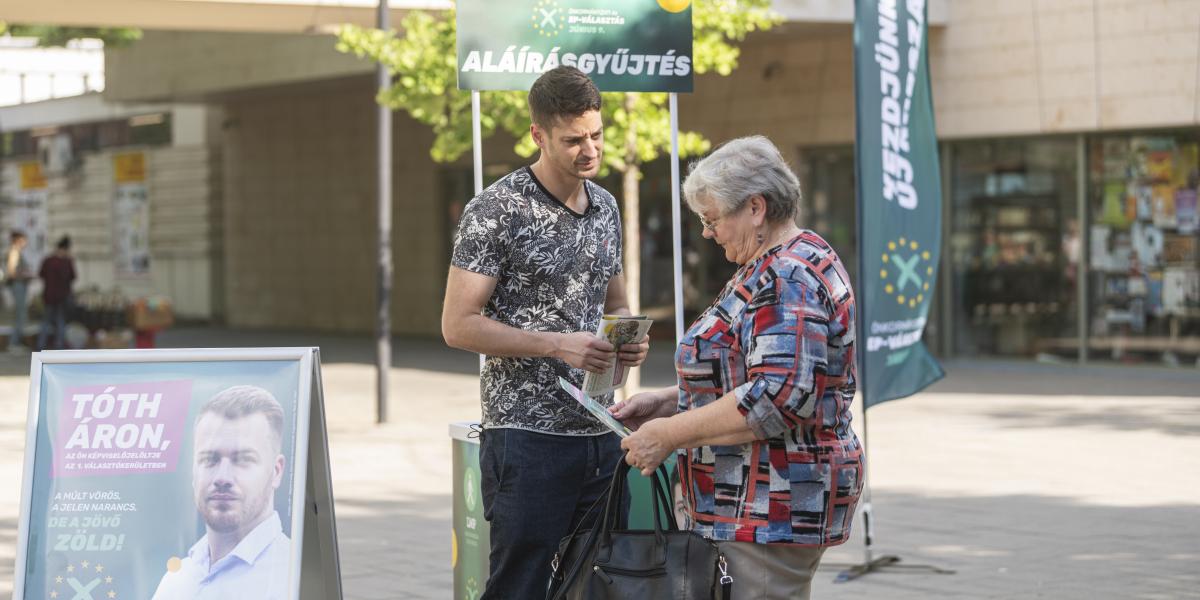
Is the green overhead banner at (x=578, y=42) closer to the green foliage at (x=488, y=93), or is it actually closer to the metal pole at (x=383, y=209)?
the green foliage at (x=488, y=93)

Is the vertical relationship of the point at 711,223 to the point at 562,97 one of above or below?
below

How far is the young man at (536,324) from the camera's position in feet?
13.9

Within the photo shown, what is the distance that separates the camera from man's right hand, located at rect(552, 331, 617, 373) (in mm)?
4148

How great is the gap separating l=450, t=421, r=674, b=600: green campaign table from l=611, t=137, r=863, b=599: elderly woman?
3.77 feet

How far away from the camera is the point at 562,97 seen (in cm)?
422

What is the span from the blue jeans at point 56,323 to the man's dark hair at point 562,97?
65.1 feet

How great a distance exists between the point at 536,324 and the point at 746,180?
822 millimetres

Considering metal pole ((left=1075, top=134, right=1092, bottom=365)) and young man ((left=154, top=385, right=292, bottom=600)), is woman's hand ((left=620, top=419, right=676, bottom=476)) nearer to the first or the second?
young man ((left=154, top=385, right=292, bottom=600))

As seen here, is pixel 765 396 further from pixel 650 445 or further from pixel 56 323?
pixel 56 323

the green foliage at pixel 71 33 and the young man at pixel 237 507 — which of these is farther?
the green foliage at pixel 71 33

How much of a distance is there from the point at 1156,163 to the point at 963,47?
2.58 metres

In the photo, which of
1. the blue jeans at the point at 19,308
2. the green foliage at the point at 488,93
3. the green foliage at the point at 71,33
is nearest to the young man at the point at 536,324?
the green foliage at the point at 488,93

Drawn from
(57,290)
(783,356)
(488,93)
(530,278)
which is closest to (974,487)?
(488,93)

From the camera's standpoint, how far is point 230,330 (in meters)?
30.1
